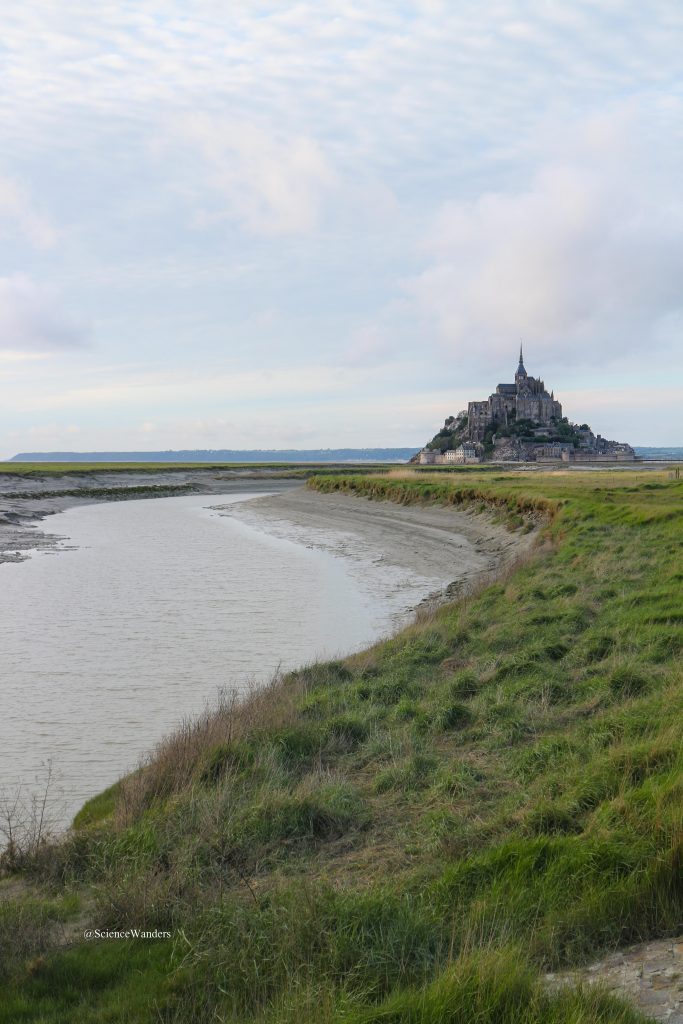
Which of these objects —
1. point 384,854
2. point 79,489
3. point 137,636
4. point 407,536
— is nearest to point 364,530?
point 407,536

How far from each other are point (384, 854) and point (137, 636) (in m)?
13.1

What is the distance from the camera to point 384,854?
7359 millimetres

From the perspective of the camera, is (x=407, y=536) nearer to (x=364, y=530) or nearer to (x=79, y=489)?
(x=364, y=530)

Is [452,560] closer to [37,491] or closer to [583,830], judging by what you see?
[583,830]

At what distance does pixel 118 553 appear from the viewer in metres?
37.0

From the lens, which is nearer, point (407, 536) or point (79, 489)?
point (407, 536)

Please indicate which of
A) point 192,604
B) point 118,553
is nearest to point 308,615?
point 192,604

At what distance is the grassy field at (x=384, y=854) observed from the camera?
5.11m

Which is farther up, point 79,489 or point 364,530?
point 79,489

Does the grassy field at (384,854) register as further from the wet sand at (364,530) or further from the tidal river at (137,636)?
the wet sand at (364,530)

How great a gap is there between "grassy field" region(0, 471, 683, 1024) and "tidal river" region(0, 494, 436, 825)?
1.65 metres

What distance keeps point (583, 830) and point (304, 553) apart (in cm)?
3018

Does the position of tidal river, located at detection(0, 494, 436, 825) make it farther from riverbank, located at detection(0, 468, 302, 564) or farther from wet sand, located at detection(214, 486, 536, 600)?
riverbank, located at detection(0, 468, 302, 564)

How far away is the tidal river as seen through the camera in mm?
11750
